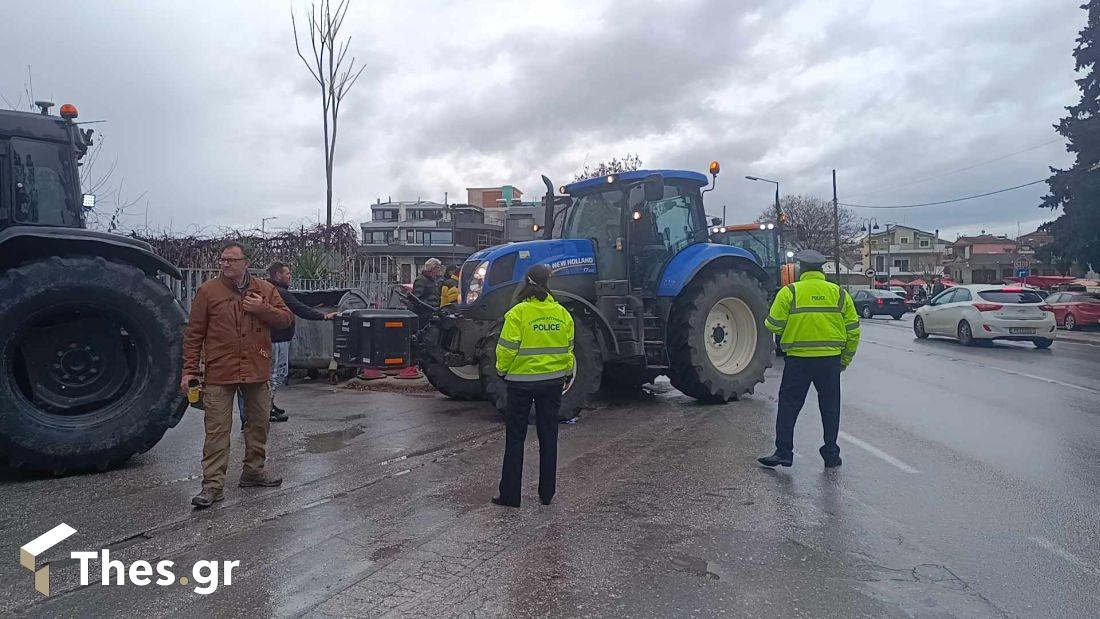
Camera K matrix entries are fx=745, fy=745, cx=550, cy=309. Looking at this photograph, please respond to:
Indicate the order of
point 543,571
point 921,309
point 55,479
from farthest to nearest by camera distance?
point 921,309, point 55,479, point 543,571

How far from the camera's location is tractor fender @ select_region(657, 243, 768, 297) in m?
8.70

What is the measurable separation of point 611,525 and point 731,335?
5.32m

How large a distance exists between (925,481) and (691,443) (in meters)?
2.03

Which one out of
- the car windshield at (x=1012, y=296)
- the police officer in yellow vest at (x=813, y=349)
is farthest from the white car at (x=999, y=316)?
the police officer in yellow vest at (x=813, y=349)

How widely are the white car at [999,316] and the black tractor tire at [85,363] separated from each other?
17.1 meters

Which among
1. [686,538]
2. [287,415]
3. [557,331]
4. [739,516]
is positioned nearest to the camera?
[686,538]

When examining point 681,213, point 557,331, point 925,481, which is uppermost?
point 681,213

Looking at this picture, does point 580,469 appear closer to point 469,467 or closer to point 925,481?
point 469,467

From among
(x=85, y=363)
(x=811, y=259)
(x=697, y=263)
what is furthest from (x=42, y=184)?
(x=697, y=263)

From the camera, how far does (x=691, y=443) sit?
705 centimetres

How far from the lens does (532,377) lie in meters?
5.18

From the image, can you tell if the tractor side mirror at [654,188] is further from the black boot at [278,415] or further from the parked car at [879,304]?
the parked car at [879,304]

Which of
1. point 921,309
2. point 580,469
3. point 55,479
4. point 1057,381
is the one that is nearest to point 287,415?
point 55,479
